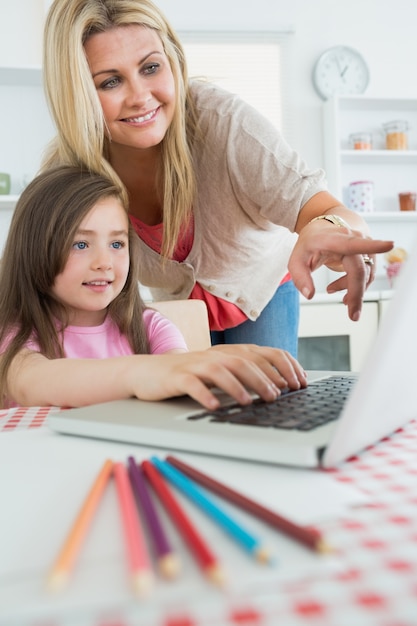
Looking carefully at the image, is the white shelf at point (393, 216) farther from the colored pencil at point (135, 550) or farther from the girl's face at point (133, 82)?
the colored pencil at point (135, 550)

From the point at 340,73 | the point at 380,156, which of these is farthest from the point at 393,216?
the point at 340,73

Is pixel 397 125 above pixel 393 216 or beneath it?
above

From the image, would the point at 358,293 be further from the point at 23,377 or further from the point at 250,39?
the point at 250,39

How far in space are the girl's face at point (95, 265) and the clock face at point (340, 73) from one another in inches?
112

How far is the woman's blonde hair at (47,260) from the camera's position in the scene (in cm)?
116

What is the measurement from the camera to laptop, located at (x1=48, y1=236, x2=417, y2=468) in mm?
351

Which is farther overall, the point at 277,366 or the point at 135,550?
the point at 277,366

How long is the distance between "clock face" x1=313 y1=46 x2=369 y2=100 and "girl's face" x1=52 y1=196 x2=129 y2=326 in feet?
9.30

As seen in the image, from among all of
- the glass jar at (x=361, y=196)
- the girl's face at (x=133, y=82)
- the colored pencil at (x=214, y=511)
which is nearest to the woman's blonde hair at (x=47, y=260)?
the girl's face at (x=133, y=82)

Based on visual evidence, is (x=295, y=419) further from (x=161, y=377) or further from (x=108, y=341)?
(x=108, y=341)

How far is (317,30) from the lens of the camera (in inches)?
148

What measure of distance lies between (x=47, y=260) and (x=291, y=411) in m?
0.76

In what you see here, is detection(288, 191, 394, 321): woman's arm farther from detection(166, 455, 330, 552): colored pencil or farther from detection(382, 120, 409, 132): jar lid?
detection(382, 120, 409, 132): jar lid

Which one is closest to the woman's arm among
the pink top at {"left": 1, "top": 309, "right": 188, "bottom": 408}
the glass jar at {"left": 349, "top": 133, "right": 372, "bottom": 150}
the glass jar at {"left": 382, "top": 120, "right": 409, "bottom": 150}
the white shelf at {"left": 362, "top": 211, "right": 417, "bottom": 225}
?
the pink top at {"left": 1, "top": 309, "right": 188, "bottom": 408}
